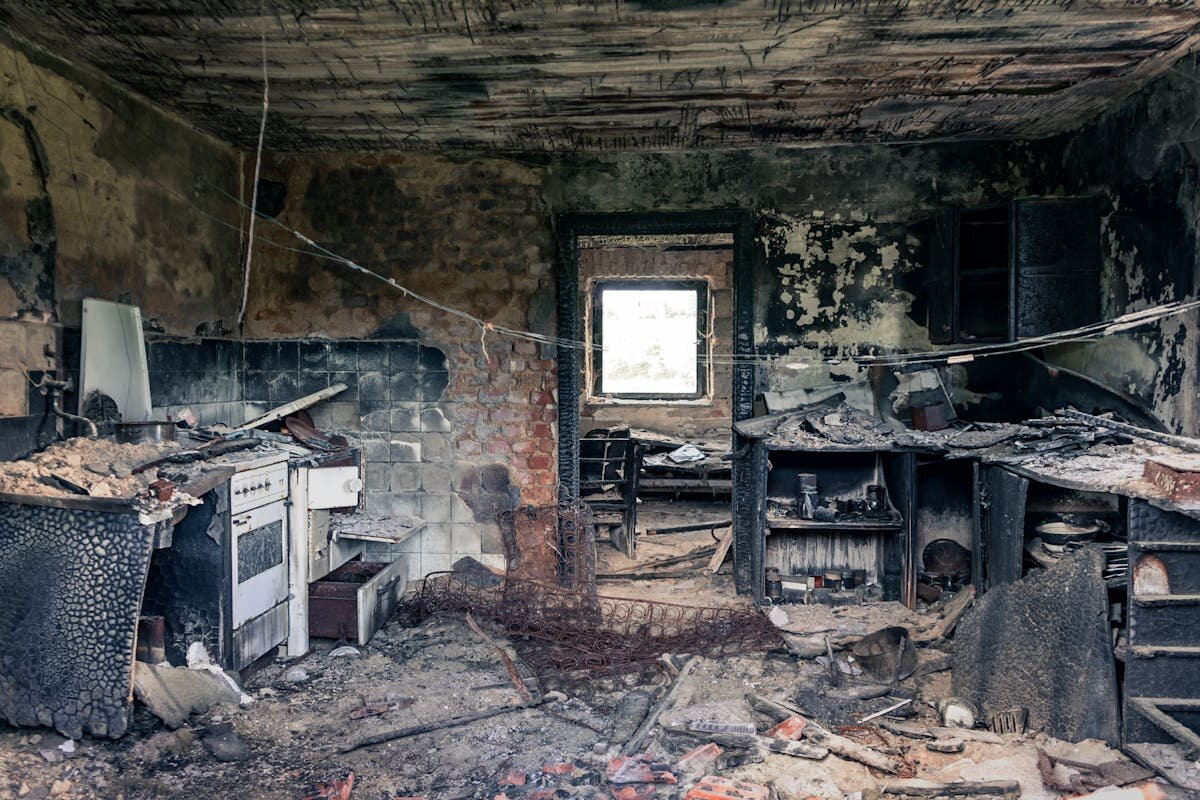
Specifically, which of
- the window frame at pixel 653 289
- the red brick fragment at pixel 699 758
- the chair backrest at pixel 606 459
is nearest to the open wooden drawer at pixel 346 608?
the red brick fragment at pixel 699 758

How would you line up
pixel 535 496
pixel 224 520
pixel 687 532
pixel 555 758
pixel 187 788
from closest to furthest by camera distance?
pixel 187 788, pixel 555 758, pixel 224 520, pixel 535 496, pixel 687 532

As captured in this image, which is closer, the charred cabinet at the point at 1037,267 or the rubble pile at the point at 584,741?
the rubble pile at the point at 584,741

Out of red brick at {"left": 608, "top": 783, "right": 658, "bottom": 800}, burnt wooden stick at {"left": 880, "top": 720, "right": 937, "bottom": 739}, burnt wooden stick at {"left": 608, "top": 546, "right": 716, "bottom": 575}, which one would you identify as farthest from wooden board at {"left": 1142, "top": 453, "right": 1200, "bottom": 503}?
burnt wooden stick at {"left": 608, "top": 546, "right": 716, "bottom": 575}

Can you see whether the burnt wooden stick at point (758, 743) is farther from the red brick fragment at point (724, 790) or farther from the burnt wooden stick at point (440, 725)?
the burnt wooden stick at point (440, 725)

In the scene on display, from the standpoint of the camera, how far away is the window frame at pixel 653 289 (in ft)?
31.7

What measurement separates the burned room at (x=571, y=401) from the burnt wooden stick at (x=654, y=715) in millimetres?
51

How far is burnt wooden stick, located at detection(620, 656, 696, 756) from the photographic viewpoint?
3.24m

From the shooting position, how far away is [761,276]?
5262mm

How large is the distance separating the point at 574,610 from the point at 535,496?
1.02m

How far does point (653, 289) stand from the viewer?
31.9 feet

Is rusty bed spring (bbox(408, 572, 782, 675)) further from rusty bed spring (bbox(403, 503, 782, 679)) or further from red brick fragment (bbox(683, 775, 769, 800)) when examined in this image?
red brick fragment (bbox(683, 775, 769, 800))

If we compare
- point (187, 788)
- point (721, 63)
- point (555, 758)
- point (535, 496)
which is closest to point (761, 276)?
point (721, 63)

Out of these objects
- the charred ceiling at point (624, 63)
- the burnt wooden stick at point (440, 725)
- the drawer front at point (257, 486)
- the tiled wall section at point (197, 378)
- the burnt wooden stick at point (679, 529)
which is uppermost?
the charred ceiling at point (624, 63)

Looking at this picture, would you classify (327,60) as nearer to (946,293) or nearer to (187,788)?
(187,788)
